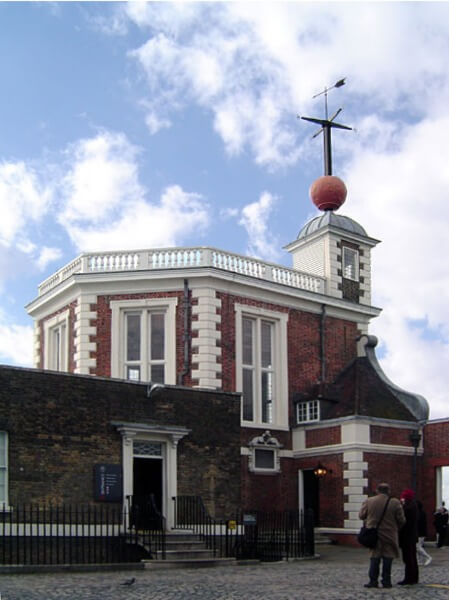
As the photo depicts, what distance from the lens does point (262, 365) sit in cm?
3017

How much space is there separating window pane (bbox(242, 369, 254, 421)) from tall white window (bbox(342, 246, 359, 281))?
6.21 meters

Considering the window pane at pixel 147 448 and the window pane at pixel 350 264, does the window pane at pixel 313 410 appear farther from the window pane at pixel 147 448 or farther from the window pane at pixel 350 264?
the window pane at pixel 147 448

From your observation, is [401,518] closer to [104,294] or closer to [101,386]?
[101,386]

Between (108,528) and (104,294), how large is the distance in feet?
33.4

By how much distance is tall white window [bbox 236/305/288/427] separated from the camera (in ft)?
96.9

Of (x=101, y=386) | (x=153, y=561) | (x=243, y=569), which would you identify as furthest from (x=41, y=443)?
(x=243, y=569)

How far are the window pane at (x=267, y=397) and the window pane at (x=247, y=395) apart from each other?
1.78 ft

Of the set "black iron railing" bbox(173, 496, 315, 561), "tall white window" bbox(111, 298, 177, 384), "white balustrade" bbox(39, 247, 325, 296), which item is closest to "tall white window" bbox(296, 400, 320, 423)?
"white balustrade" bbox(39, 247, 325, 296)

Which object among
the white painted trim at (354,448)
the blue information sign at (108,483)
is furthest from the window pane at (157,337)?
the blue information sign at (108,483)

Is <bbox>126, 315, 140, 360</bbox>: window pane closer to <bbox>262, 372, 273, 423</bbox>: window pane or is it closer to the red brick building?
the red brick building

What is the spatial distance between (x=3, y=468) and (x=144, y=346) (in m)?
9.54

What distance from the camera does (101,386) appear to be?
71.7 ft

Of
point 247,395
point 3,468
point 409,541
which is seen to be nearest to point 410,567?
point 409,541

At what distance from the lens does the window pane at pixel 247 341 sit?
29875mm
